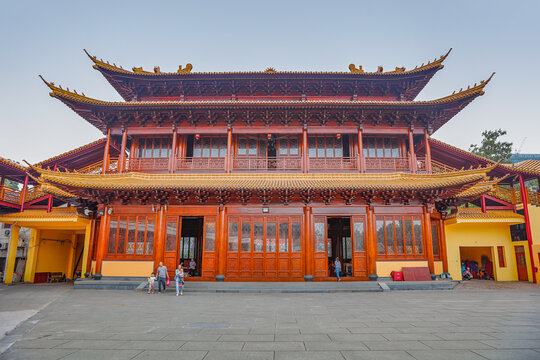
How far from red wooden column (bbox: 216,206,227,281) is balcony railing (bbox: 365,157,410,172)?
744 centimetres

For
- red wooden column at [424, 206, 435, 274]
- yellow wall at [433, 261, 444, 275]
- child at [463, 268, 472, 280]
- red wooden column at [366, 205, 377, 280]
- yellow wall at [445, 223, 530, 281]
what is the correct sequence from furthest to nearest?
child at [463, 268, 472, 280]
yellow wall at [445, 223, 530, 281]
yellow wall at [433, 261, 444, 275]
red wooden column at [424, 206, 435, 274]
red wooden column at [366, 205, 377, 280]

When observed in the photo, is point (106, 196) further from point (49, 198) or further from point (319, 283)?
point (319, 283)

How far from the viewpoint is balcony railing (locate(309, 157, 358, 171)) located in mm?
15295

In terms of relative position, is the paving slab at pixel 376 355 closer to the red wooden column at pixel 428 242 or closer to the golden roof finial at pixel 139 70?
the red wooden column at pixel 428 242

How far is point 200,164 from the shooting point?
1565cm

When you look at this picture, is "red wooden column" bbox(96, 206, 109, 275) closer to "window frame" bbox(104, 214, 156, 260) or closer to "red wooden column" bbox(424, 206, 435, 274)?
"window frame" bbox(104, 214, 156, 260)

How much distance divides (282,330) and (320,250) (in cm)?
812

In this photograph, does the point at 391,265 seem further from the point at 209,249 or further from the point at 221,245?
the point at 209,249

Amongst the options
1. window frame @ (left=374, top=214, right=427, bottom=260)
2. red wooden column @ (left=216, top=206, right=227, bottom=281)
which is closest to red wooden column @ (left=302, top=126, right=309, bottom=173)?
window frame @ (left=374, top=214, right=427, bottom=260)

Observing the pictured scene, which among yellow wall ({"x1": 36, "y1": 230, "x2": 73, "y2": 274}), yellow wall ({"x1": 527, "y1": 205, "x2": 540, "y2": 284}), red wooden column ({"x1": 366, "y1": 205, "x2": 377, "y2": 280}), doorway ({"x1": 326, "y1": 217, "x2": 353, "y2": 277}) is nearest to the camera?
red wooden column ({"x1": 366, "y1": 205, "x2": 377, "y2": 280})

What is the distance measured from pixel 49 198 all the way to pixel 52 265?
4682 mm

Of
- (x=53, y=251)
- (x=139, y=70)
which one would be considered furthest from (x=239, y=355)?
(x=53, y=251)

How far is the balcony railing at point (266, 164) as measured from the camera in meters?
15.4

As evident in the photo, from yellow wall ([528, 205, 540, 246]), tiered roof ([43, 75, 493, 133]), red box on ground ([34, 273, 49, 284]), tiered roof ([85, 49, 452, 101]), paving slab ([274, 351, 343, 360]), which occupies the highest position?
tiered roof ([85, 49, 452, 101])
